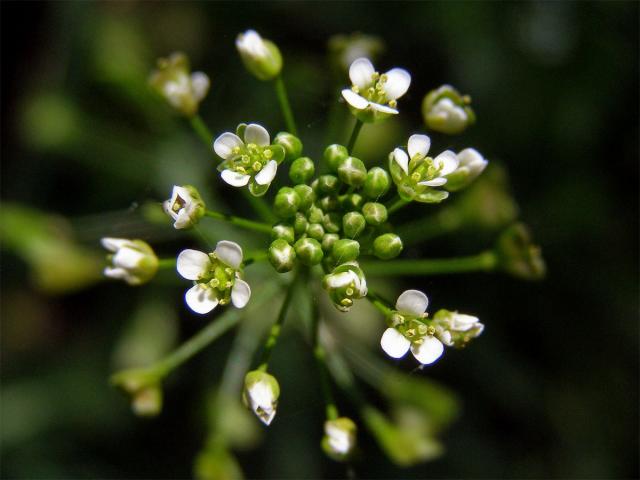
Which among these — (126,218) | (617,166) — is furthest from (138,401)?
(617,166)

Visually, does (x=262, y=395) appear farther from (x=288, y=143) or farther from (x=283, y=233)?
(x=288, y=143)

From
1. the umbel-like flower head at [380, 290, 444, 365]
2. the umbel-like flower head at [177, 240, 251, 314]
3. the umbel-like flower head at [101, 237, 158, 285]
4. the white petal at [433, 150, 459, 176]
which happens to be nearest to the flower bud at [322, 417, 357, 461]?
the umbel-like flower head at [380, 290, 444, 365]

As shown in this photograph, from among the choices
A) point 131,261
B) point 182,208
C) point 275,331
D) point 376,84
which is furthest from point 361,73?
point 131,261

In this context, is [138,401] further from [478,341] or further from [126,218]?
[478,341]

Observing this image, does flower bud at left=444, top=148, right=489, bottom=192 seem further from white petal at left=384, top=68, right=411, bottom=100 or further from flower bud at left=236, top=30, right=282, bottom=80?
flower bud at left=236, top=30, right=282, bottom=80

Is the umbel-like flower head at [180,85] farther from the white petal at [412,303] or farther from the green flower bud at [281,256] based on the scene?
the white petal at [412,303]

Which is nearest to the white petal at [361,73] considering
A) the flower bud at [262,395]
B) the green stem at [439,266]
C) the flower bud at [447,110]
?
the flower bud at [447,110]
